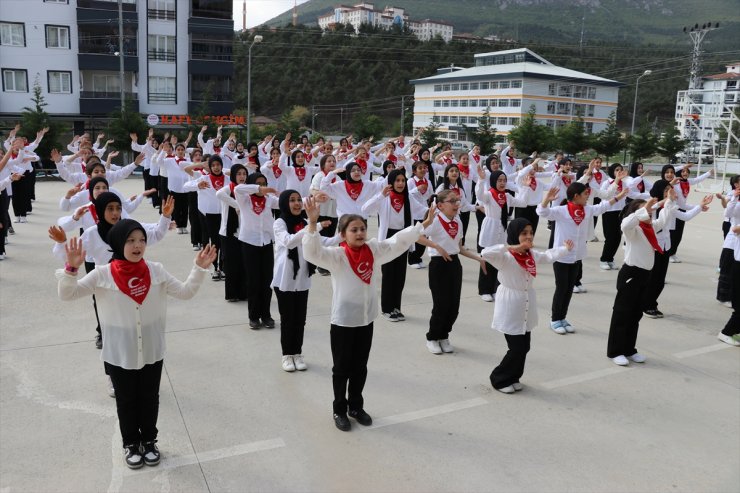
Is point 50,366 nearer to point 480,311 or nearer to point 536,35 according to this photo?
point 480,311

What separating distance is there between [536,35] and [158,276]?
150801mm

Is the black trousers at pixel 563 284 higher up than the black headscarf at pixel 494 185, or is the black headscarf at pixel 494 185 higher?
the black headscarf at pixel 494 185

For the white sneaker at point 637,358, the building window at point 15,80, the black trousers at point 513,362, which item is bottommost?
the white sneaker at point 637,358

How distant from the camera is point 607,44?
11681 centimetres

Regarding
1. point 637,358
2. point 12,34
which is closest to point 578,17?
point 12,34

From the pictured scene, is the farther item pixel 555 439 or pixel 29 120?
pixel 29 120

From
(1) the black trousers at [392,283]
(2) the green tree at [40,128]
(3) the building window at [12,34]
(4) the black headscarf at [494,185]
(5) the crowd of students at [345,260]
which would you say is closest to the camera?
(5) the crowd of students at [345,260]

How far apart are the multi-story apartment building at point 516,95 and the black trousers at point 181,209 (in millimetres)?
47711

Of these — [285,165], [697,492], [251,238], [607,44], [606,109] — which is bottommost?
[697,492]

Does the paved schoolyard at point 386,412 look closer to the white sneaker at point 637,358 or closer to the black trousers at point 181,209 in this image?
the white sneaker at point 637,358

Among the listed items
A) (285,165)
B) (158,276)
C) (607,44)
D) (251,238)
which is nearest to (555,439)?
(158,276)

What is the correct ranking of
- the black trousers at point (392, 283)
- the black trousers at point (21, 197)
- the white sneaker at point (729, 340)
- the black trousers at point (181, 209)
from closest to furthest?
1. the white sneaker at point (729, 340)
2. the black trousers at point (392, 283)
3. the black trousers at point (181, 209)
4. the black trousers at point (21, 197)

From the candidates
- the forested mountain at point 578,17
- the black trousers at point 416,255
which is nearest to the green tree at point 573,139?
the black trousers at point 416,255

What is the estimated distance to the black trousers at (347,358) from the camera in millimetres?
4229
